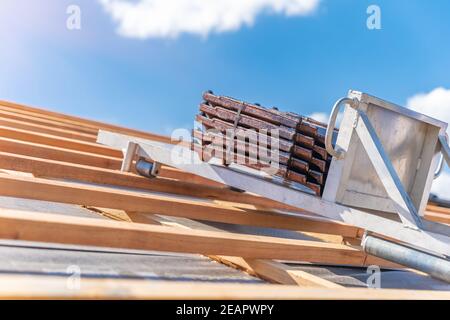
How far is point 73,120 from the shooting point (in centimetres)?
680

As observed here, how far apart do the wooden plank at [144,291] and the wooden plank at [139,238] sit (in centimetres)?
39

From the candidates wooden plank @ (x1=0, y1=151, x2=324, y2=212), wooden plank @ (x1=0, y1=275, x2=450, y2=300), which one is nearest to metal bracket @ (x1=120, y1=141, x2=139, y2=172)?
wooden plank @ (x1=0, y1=151, x2=324, y2=212)

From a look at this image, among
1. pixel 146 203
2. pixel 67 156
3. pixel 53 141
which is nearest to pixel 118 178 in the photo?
pixel 67 156

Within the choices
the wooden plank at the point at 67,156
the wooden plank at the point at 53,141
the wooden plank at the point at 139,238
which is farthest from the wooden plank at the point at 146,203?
the wooden plank at the point at 53,141

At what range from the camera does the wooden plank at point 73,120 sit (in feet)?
21.0

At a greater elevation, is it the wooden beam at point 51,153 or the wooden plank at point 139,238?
the wooden beam at point 51,153

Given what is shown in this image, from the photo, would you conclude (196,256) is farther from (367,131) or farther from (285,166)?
(367,131)

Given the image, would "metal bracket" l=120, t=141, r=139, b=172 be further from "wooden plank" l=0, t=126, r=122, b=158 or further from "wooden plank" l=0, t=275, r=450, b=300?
"wooden plank" l=0, t=275, r=450, b=300

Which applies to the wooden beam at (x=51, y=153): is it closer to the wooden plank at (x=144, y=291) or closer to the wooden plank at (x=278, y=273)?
the wooden plank at (x=278, y=273)

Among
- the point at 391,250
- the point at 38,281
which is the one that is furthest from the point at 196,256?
the point at 38,281

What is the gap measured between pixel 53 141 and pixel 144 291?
10.7ft
